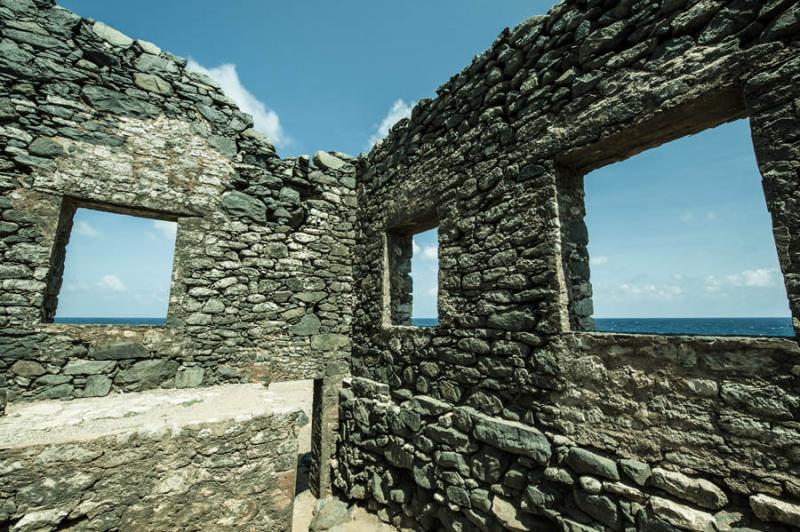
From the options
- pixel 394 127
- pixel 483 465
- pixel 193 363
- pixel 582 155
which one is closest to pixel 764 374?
pixel 582 155

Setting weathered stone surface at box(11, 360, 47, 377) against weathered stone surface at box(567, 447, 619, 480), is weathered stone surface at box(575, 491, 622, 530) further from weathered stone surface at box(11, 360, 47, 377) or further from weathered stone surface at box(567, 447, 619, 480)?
weathered stone surface at box(11, 360, 47, 377)

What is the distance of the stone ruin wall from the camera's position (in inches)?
82.3

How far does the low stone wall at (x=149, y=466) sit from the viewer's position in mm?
2473

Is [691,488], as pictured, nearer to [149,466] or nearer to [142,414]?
Result: [149,466]

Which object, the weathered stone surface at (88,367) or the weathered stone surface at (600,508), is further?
the weathered stone surface at (88,367)

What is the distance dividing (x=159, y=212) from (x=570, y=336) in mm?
5074

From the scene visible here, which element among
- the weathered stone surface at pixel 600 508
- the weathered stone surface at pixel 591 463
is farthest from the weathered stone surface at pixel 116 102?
the weathered stone surface at pixel 600 508

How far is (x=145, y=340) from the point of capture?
14.8 ft

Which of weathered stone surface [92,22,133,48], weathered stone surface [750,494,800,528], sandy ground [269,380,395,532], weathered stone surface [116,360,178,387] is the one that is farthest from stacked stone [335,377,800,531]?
weathered stone surface [92,22,133,48]

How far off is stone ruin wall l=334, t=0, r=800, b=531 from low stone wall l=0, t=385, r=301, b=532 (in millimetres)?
1599

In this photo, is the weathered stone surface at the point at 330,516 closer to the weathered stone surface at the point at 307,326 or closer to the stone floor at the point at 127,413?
the stone floor at the point at 127,413

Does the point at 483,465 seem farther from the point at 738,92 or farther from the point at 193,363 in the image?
the point at 193,363

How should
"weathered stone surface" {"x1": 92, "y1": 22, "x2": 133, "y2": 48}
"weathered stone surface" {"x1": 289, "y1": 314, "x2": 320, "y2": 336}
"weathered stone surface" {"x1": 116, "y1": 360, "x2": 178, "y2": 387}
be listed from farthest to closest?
"weathered stone surface" {"x1": 289, "y1": 314, "x2": 320, "y2": 336} < "weathered stone surface" {"x1": 92, "y1": 22, "x2": 133, "y2": 48} < "weathered stone surface" {"x1": 116, "y1": 360, "x2": 178, "y2": 387}

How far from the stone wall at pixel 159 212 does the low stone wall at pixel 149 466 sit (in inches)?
35.6
